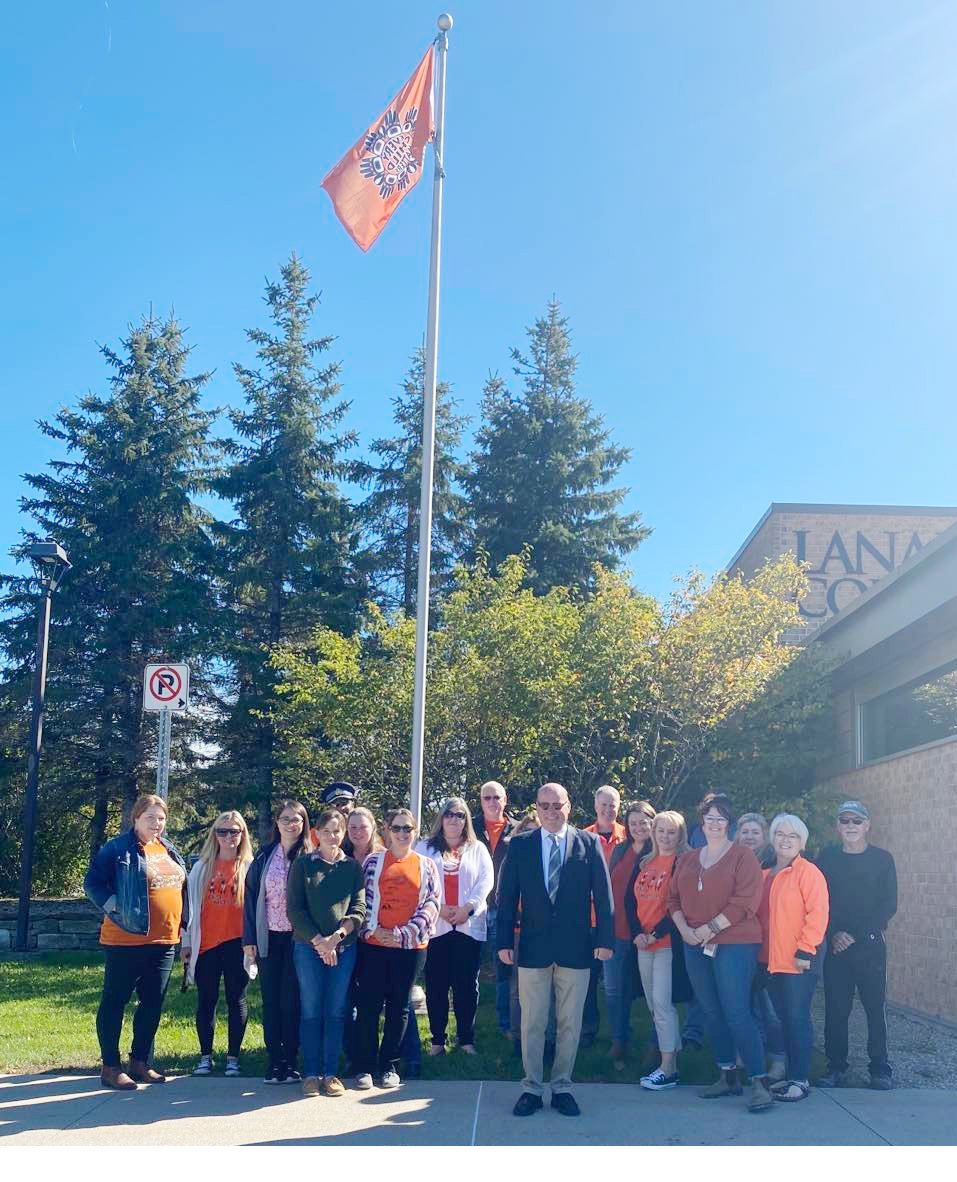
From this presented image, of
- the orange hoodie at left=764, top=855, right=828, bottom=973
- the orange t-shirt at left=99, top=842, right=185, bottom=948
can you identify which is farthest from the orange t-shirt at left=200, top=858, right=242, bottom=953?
the orange hoodie at left=764, top=855, right=828, bottom=973

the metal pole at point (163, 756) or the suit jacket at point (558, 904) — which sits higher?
the metal pole at point (163, 756)

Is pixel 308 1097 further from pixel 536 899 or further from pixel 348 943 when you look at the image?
pixel 536 899

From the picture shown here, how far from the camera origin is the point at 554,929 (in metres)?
6.71

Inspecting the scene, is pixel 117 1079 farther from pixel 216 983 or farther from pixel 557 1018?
pixel 557 1018

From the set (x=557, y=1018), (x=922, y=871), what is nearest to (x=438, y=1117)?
(x=557, y=1018)

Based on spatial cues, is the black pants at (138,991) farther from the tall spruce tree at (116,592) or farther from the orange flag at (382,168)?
the tall spruce tree at (116,592)

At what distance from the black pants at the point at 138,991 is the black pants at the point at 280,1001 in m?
0.64

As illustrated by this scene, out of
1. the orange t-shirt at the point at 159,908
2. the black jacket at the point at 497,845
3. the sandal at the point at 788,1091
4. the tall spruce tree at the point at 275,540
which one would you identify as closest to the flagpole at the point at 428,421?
the black jacket at the point at 497,845

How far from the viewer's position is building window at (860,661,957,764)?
14.3m

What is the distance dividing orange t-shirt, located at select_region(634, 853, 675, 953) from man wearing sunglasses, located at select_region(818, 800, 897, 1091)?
105cm

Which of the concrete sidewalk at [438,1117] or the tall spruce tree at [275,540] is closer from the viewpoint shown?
the concrete sidewalk at [438,1117]

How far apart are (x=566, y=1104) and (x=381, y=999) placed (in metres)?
1.43

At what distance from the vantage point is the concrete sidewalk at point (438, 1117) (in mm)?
6184

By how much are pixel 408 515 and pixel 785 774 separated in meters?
12.5
